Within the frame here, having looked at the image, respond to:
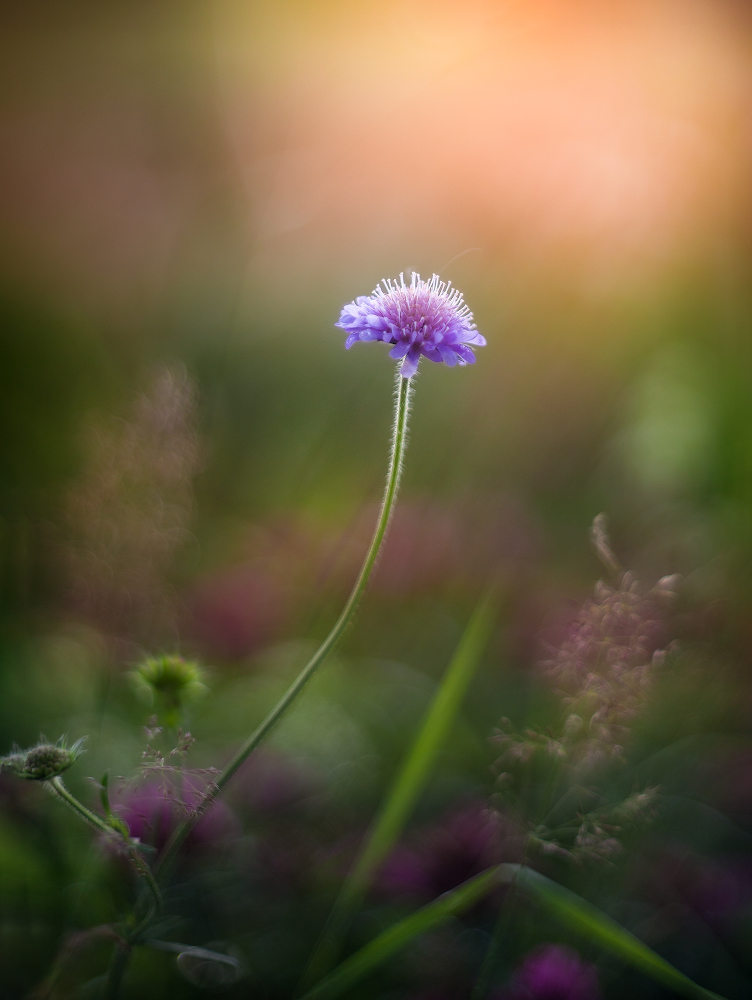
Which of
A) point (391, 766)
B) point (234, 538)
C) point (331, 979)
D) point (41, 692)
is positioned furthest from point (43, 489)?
point (331, 979)

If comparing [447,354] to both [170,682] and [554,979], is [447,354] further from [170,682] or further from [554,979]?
[554,979]

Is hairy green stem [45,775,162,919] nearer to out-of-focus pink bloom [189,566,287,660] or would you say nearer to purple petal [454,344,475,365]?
purple petal [454,344,475,365]

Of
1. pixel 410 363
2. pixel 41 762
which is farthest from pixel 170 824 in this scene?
pixel 410 363

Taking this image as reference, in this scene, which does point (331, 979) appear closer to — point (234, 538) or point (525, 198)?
point (234, 538)

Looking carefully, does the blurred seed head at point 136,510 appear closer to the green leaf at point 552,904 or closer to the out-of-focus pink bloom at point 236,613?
the out-of-focus pink bloom at point 236,613

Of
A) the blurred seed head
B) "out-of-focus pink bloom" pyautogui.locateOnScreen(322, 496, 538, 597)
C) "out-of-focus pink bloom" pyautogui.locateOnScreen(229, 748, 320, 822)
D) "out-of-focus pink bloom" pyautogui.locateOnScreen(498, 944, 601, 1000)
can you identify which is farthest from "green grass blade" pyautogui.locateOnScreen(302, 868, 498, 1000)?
"out-of-focus pink bloom" pyautogui.locateOnScreen(322, 496, 538, 597)

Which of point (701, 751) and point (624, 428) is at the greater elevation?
point (624, 428)
